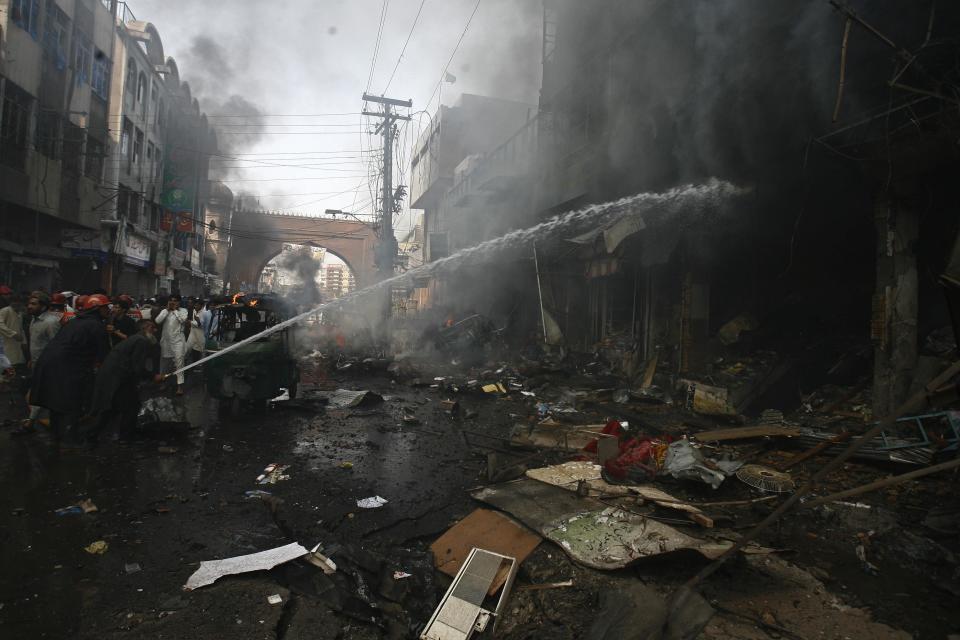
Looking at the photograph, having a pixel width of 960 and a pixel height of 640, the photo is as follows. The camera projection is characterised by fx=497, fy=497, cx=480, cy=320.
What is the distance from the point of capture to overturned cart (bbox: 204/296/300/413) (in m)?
7.53

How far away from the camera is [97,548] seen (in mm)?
3676

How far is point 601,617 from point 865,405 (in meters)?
6.24

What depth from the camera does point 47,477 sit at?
4.99m

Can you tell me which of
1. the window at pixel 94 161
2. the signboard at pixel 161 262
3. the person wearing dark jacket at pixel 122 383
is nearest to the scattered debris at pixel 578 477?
the person wearing dark jacket at pixel 122 383

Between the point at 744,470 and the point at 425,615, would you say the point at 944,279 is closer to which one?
the point at 744,470

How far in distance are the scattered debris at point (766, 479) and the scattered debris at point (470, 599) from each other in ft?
9.68

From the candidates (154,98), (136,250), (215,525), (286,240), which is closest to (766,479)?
(215,525)

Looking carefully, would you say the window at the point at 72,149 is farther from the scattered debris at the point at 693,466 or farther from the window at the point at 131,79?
the scattered debris at the point at 693,466

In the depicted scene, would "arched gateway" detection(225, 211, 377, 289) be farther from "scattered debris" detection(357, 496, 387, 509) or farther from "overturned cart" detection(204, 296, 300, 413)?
"scattered debris" detection(357, 496, 387, 509)

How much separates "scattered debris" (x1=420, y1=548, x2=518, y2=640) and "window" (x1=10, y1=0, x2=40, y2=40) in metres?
18.7

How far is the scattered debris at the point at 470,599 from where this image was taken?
292 cm

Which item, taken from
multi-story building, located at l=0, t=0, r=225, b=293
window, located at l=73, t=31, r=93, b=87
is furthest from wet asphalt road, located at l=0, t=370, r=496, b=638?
window, located at l=73, t=31, r=93, b=87

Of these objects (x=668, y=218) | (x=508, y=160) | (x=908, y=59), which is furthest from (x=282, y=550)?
(x=508, y=160)

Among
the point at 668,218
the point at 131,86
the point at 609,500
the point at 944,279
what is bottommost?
the point at 609,500
